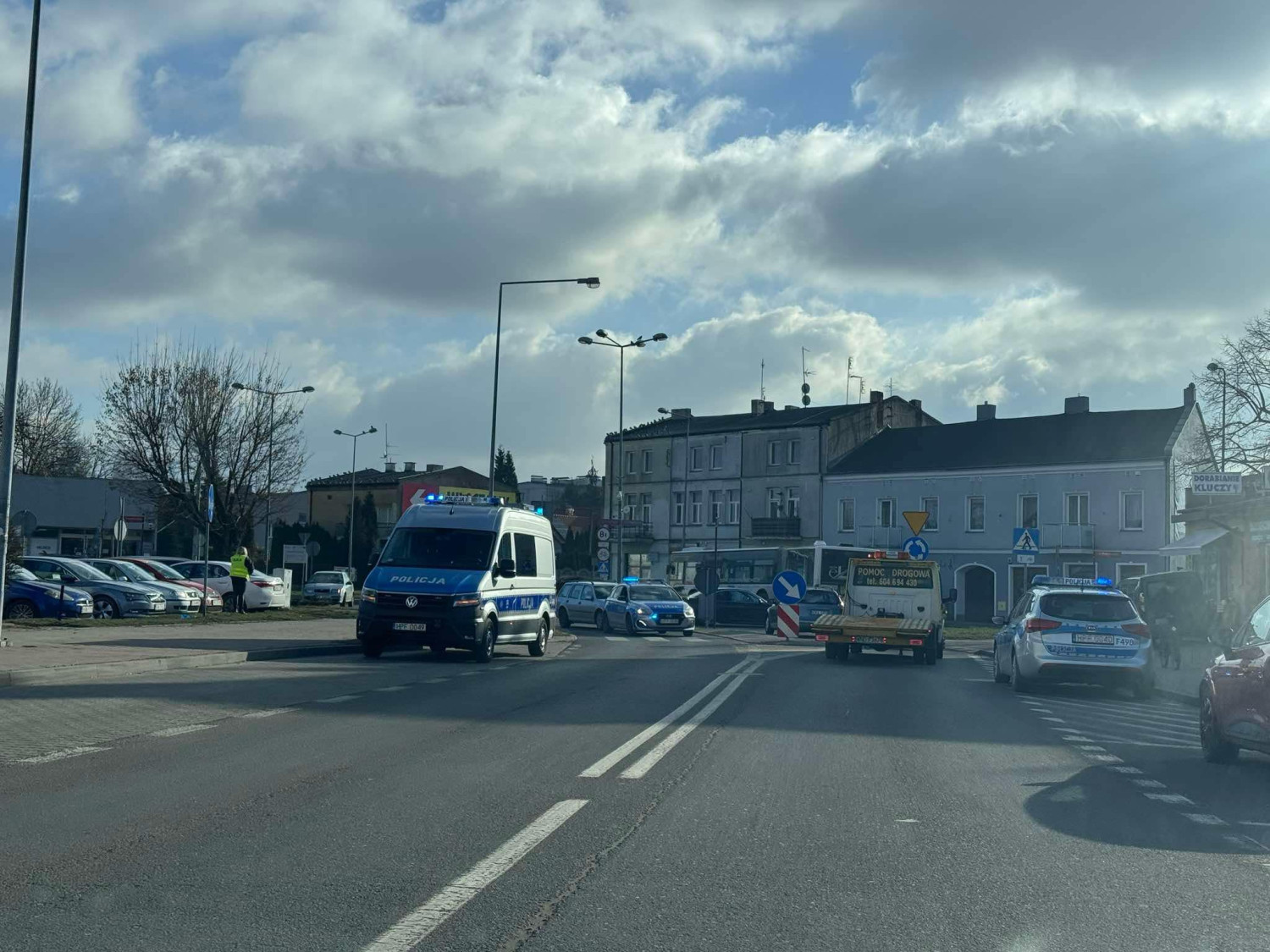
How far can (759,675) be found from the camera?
21.8 metres

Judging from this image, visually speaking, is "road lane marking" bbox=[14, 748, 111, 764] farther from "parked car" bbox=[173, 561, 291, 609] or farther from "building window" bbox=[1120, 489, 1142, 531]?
"building window" bbox=[1120, 489, 1142, 531]

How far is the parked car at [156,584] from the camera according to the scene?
111 feet

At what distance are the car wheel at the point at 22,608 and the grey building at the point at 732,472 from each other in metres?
48.6

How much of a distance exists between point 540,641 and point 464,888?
787 inches

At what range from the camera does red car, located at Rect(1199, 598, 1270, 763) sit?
34.8 ft

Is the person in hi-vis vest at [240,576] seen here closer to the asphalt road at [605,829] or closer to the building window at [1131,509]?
the asphalt road at [605,829]

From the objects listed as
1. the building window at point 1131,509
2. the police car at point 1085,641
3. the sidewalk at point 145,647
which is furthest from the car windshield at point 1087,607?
the building window at point 1131,509

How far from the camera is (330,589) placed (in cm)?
5353

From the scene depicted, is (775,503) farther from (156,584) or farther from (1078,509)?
(156,584)

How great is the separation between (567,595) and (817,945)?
38309mm

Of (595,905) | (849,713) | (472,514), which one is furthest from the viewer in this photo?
(472,514)

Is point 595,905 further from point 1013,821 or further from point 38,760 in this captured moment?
point 38,760

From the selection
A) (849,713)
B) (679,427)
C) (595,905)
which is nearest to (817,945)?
(595,905)

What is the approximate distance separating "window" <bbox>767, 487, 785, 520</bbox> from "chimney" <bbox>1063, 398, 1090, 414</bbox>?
1618 centimetres
